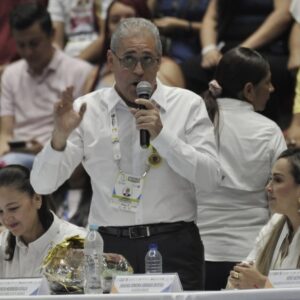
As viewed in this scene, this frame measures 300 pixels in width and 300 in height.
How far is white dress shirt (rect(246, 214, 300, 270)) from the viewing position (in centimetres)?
363

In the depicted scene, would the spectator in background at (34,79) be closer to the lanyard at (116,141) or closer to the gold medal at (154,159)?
the lanyard at (116,141)

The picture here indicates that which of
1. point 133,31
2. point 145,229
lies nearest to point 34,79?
point 133,31

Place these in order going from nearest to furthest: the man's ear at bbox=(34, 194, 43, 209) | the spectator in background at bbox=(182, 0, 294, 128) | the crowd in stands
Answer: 1. the crowd in stands
2. the man's ear at bbox=(34, 194, 43, 209)
3. the spectator in background at bbox=(182, 0, 294, 128)

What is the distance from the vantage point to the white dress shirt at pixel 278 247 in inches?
143

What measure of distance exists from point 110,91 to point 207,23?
214cm

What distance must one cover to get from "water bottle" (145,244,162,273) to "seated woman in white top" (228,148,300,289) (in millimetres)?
295

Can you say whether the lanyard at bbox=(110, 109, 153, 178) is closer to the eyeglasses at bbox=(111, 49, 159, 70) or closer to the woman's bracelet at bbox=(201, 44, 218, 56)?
the eyeglasses at bbox=(111, 49, 159, 70)

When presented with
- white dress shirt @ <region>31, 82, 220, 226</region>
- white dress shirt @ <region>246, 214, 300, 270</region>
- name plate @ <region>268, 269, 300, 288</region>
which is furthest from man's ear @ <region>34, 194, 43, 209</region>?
name plate @ <region>268, 269, 300, 288</region>

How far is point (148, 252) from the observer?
11.9 ft

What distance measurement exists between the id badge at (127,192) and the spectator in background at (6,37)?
3279 millimetres

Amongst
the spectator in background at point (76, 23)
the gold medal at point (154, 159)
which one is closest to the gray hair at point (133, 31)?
the gold medal at point (154, 159)

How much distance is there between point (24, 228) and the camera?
4047mm

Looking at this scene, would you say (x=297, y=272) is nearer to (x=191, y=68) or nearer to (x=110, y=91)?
(x=110, y=91)

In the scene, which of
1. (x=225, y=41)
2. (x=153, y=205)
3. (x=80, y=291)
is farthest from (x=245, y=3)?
(x=80, y=291)
